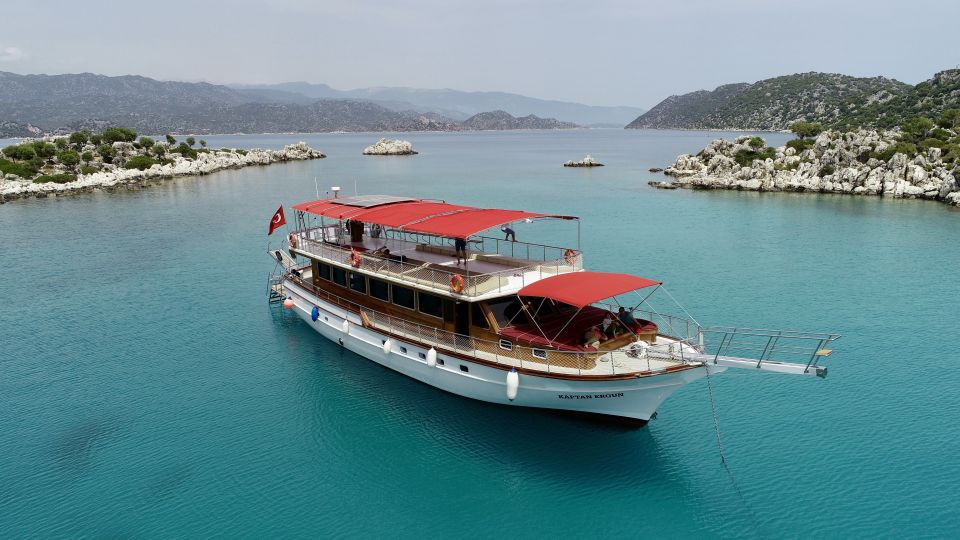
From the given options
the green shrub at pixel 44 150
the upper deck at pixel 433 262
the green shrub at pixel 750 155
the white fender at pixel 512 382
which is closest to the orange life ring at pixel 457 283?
the upper deck at pixel 433 262

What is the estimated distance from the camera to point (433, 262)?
22.6 m

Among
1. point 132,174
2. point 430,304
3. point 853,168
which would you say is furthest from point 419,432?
point 132,174

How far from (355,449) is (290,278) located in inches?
524

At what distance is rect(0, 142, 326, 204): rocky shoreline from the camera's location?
78.0 m

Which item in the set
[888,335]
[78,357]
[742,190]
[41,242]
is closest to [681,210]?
[742,190]

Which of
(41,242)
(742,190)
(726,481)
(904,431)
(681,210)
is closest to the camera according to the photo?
(726,481)

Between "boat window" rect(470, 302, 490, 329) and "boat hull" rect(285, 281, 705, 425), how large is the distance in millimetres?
1287

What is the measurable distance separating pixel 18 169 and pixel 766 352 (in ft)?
347

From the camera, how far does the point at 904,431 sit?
18.3m

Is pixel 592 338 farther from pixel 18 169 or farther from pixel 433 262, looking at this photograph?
pixel 18 169

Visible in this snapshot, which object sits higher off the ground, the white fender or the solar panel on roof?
the solar panel on roof

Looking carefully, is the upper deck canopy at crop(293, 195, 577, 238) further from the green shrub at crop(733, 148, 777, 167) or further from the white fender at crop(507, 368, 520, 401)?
the green shrub at crop(733, 148, 777, 167)

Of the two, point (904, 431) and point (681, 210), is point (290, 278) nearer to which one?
point (904, 431)

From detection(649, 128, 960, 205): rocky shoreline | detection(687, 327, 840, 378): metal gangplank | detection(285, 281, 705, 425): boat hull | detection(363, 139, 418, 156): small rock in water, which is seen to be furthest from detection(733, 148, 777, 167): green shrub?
detection(363, 139, 418, 156): small rock in water
